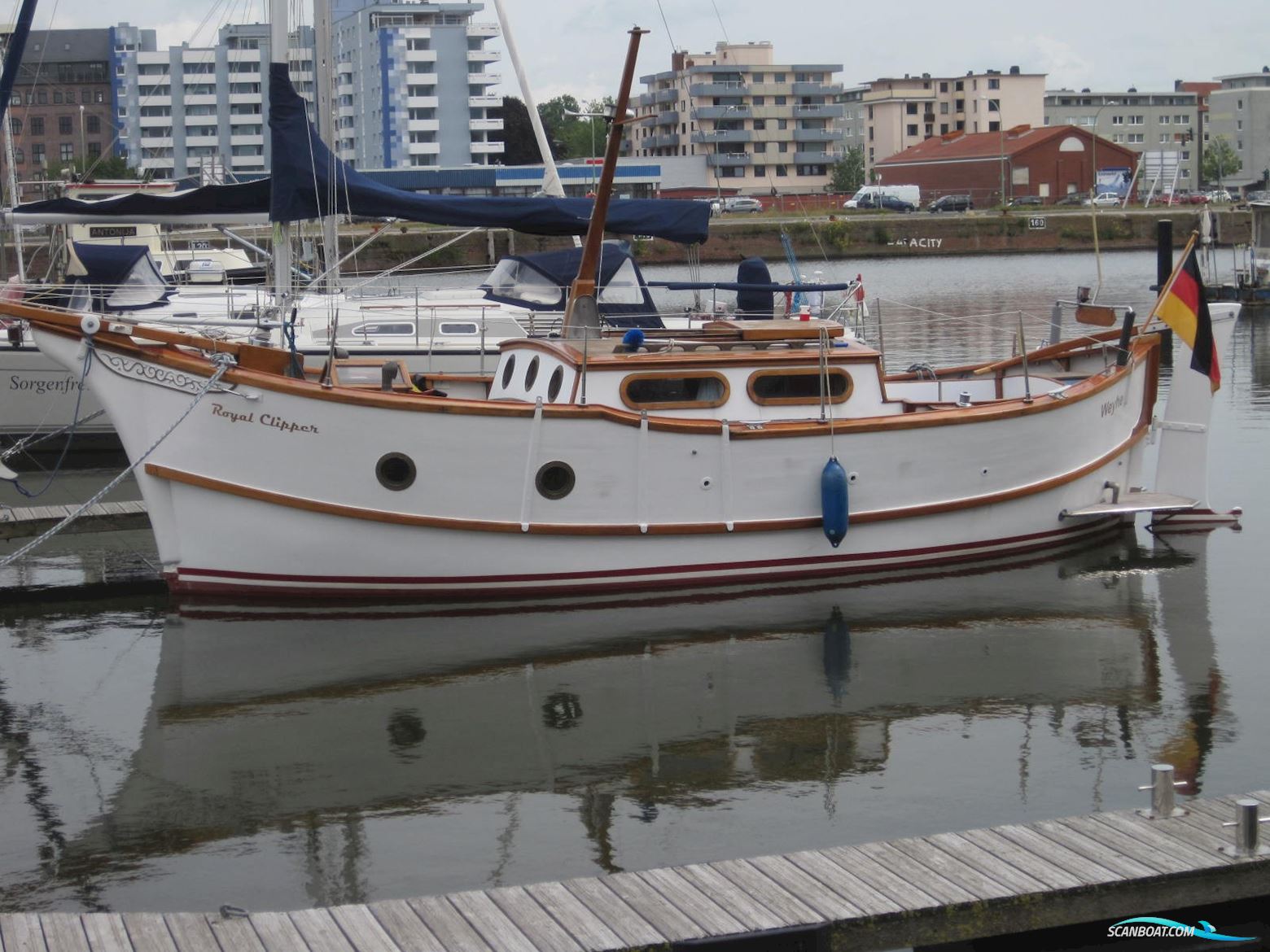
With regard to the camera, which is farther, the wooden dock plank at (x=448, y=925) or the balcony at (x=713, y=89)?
the balcony at (x=713, y=89)

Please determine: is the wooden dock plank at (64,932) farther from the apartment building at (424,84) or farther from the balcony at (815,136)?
the balcony at (815,136)

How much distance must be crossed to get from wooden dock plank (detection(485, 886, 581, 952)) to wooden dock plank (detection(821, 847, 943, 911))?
149 centimetres

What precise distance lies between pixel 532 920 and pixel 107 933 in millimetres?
1961

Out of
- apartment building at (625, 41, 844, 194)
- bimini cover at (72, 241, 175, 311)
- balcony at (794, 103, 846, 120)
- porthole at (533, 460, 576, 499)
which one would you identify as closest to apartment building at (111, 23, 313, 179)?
apartment building at (625, 41, 844, 194)

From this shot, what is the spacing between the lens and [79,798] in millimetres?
10242

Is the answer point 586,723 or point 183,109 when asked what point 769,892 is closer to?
point 586,723

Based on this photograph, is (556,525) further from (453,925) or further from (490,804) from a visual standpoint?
(453,925)

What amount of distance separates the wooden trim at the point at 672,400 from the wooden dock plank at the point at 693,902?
7.44m

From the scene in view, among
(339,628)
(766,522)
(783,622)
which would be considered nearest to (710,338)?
(766,522)

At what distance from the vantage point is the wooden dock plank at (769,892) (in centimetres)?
728

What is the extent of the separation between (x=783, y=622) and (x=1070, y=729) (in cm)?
347

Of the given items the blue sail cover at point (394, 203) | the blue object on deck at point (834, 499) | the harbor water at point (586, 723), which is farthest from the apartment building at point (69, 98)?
the blue object on deck at point (834, 499)

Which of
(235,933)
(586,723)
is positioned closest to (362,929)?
(235,933)

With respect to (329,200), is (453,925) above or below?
below
